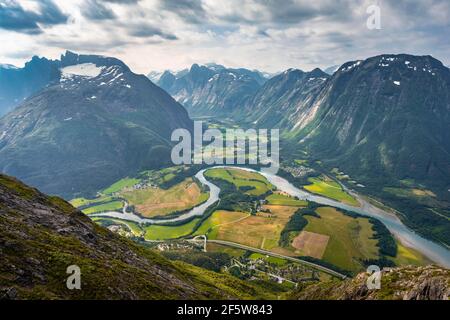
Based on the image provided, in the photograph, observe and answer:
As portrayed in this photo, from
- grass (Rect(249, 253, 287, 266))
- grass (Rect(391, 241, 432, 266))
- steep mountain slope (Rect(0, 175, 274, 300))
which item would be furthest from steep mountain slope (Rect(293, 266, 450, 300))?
grass (Rect(391, 241, 432, 266))

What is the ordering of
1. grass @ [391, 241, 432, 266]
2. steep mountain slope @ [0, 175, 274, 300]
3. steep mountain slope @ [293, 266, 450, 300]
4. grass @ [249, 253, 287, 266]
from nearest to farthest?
1. steep mountain slope @ [0, 175, 274, 300]
2. steep mountain slope @ [293, 266, 450, 300]
3. grass @ [391, 241, 432, 266]
4. grass @ [249, 253, 287, 266]

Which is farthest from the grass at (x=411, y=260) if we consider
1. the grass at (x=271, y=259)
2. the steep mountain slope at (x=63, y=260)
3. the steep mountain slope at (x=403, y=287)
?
the steep mountain slope at (x=63, y=260)

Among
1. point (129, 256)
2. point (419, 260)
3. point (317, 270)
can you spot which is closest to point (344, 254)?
point (317, 270)

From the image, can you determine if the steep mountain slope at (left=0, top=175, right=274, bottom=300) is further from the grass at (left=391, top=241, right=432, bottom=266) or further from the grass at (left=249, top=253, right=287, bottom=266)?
the grass at (left=391, top=241, right=432, bottom=266)

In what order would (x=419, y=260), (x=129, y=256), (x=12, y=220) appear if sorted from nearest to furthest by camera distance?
(x=12, y=220)
(x=129, y=256)
(x=419, y=260)

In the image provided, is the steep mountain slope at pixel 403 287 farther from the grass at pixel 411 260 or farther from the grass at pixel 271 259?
the grass at pixel 411 260

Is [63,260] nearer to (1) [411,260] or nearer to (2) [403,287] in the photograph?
(2) [403,287]
